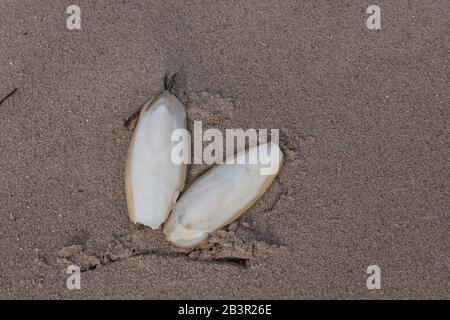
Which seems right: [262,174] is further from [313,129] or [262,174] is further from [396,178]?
[396,178]

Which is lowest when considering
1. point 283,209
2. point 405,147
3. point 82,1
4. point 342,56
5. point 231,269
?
point 231,269

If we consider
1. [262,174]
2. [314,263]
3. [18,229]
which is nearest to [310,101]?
[262,174]
